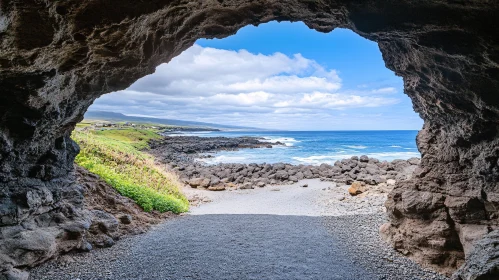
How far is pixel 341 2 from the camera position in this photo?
454 cm

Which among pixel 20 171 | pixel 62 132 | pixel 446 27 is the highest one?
pixel 446 27

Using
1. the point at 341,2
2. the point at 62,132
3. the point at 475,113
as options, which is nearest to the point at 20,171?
the point at 62,132

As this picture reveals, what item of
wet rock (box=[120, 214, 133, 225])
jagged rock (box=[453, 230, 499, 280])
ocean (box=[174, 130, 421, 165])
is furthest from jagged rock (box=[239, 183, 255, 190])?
ocean (box=[174, 130, 421, 165])

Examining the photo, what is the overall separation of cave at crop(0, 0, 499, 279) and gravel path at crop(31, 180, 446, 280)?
2.21ft

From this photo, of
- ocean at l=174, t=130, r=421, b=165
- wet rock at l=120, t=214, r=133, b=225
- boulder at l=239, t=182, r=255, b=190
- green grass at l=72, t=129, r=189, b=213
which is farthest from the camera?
ocean at l=174, t=130, r=421, b=165

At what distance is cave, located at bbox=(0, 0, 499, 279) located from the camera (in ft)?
13.3

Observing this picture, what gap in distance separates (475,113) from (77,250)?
29.8 feet

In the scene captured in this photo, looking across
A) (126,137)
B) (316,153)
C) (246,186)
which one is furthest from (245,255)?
(316,153)

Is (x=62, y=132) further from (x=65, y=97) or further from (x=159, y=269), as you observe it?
(x=159, y=269)

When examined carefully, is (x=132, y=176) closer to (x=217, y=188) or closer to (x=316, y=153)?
(x=217, y=188)

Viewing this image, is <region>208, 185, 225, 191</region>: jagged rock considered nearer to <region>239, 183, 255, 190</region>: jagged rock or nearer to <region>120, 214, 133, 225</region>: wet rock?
<region>239, 183, 255, 190</region>: jagged rock

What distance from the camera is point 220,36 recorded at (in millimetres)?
6633

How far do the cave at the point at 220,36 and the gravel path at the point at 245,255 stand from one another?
0.67 meters

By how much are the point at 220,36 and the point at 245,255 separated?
537cm
